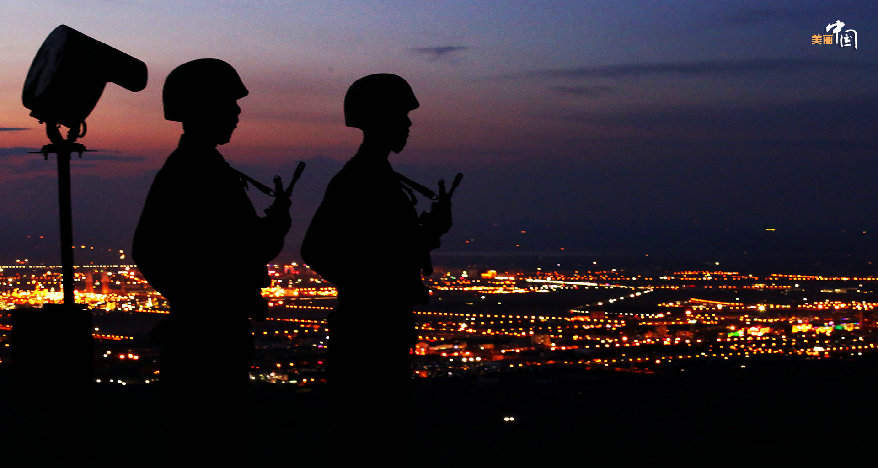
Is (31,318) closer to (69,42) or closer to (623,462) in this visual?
(69,42)

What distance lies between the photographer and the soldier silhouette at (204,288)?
3869 mm

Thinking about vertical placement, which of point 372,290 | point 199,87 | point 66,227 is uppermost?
point 199,87

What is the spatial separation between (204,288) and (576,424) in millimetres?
6862

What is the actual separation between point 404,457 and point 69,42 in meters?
2.63

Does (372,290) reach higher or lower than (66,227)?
lower

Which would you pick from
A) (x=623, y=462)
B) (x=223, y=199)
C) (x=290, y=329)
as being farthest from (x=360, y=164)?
(x=290, y=329)

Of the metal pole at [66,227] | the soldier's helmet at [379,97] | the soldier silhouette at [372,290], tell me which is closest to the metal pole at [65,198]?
the metal pole at [66,227]

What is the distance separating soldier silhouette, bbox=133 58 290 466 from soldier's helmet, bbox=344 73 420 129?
0.82 metres

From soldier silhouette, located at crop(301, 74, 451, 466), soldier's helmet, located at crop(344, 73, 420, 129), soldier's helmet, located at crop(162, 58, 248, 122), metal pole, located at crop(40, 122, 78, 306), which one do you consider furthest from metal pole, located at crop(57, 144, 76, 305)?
soldier's helmet, located at crop(344, 73, 420, 129)

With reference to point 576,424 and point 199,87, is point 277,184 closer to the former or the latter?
point 199,87

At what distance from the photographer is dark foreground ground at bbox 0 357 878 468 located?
27.0ft

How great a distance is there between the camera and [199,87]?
4.03 meters

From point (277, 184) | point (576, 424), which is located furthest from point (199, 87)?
point (576, 424)

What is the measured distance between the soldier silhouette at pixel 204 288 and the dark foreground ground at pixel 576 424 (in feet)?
8.43
